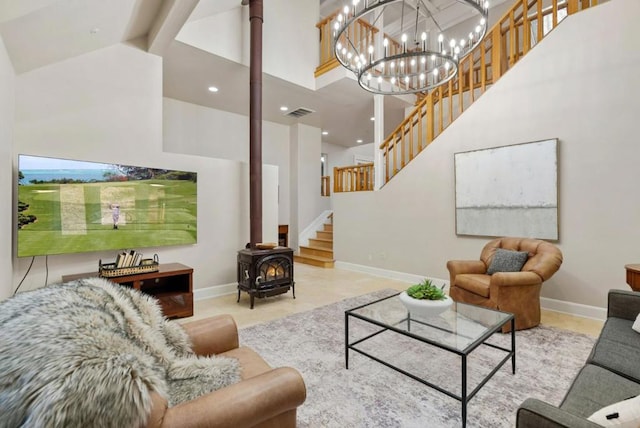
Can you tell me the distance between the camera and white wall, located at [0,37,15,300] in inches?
97.6

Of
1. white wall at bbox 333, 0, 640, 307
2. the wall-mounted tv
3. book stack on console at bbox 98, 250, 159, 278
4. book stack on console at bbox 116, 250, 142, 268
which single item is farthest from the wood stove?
white wall at bbox 333, 0, 640, 307

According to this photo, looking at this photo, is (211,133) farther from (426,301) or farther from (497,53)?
(426,301)

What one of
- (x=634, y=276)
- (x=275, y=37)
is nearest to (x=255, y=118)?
(x=275, y=37)

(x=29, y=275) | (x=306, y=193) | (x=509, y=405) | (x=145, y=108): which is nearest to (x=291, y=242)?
(x=306, y=193)

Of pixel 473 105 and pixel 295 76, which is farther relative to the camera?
pixel 295 76

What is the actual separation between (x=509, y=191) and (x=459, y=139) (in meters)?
1.08

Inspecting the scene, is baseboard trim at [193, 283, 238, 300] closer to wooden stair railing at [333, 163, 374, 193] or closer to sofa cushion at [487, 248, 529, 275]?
wooden stair railing at [333, 163, 374, 193]

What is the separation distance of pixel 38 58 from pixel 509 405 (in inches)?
190

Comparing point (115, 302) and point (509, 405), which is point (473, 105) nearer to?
point (509, 405)

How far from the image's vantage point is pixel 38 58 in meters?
2.90

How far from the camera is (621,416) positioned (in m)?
0.90

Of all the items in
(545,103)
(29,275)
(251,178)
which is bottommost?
(29,275)

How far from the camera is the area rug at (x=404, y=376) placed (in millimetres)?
1827

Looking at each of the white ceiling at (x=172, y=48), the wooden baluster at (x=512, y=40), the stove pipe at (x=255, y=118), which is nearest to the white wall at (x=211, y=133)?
the white ceiling at (x=172, y=48)
